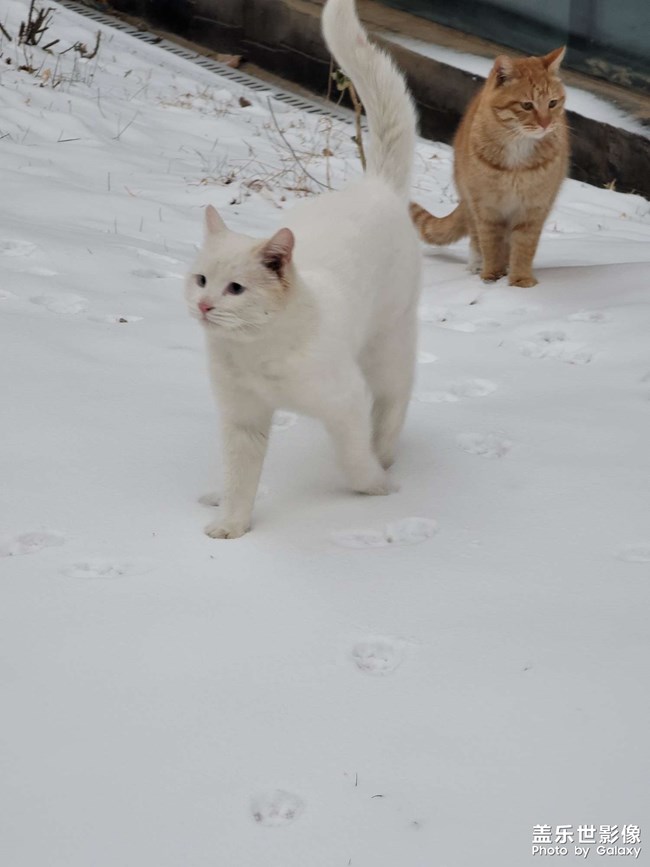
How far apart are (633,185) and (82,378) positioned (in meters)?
4.55

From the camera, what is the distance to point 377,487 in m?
2.92

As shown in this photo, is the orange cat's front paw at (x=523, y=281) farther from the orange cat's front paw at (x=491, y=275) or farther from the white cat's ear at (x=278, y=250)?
the white cat's ear at (x=278, y=250)

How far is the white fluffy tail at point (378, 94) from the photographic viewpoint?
Result: 3170 millimetres

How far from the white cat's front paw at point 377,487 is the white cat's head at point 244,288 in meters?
0.59

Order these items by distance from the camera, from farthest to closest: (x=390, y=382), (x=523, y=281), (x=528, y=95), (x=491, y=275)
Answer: (x=491, y=275) → (x=523, y=281) → (x=528, y=95) → (x=390, y=382)

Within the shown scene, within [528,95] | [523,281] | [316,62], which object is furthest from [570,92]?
[523,281]

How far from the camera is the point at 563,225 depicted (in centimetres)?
610

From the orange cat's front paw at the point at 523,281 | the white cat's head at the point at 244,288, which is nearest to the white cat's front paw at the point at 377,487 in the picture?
the white cat's head at the point at 244,288

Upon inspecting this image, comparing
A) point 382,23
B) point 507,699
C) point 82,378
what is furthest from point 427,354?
point 382,23

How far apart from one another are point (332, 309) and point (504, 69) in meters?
2.42

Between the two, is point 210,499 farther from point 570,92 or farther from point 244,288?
point 570,92

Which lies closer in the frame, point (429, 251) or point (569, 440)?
point (569, 440)

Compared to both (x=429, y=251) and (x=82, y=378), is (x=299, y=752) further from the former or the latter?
(x=429, y=251)

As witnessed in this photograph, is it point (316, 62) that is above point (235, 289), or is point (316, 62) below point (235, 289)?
below
